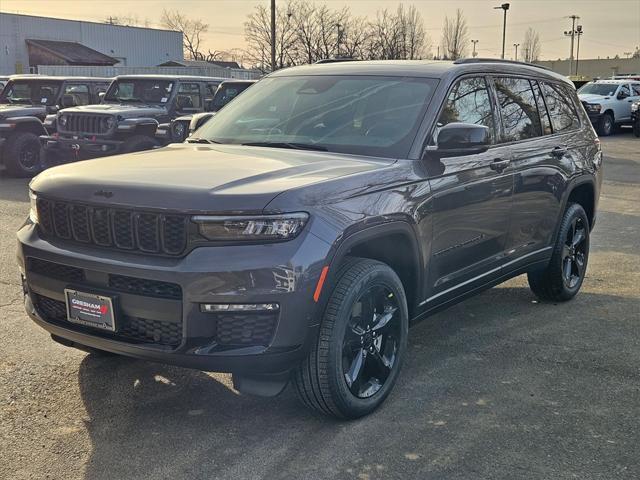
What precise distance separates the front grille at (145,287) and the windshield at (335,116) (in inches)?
57.2

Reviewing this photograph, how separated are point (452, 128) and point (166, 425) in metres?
2.20

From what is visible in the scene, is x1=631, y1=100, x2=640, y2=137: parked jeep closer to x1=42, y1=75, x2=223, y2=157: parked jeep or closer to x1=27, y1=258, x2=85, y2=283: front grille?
x1=42, y1=75, x2=223, y2=157: parked jeep

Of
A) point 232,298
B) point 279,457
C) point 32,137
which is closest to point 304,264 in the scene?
point 232,298

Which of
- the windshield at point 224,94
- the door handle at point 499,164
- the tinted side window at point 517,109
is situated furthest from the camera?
the windshield at point 224,94

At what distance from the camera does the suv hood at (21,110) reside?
13.3 metres

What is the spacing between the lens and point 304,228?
3197 millimetres

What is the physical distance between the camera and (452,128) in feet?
12.9

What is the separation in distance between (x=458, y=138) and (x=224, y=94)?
31.7ft

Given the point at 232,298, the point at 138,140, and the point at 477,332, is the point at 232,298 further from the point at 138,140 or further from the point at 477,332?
the point at 138,140

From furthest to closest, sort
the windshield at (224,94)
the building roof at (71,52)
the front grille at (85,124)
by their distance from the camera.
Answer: the building roof at (71,52)
the windshield at (224,94)
the front grille at (85,124)

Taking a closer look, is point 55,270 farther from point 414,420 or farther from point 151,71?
point 151,71

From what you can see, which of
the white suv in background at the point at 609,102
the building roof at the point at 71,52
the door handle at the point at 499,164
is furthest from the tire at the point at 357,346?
the building roof at the point at 71,52

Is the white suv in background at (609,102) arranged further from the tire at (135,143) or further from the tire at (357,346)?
the tire at (357,346)

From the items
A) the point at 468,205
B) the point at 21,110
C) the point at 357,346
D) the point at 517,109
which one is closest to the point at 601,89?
the point at 21,110
